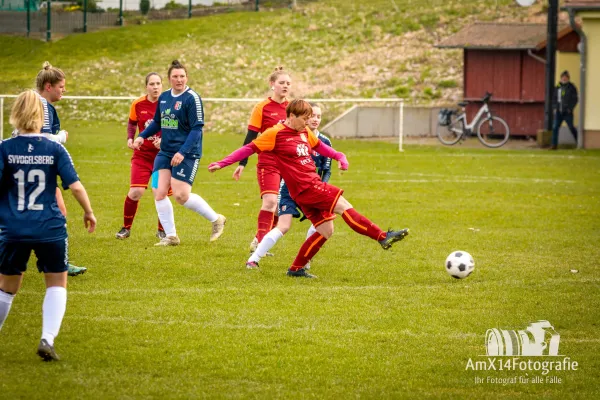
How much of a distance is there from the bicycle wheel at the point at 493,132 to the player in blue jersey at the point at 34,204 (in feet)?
74.0

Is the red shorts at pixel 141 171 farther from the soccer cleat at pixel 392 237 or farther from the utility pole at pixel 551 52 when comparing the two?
the utility pole at pixel 551 52

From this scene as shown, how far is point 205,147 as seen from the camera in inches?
1042

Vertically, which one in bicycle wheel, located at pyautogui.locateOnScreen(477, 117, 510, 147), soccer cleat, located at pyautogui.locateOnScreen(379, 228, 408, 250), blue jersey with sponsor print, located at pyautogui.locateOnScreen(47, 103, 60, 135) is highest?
bicycle wheel, located at pyautogui.locateOnScreen(477, 117, 510, 147)

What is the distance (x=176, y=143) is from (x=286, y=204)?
71.3 inches

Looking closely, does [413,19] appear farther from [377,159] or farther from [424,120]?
[377,159]

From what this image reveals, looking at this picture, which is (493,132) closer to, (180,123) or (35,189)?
(180,123)

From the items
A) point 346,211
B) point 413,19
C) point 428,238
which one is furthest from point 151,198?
point 413,19

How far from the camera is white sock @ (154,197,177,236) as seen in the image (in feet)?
39.1

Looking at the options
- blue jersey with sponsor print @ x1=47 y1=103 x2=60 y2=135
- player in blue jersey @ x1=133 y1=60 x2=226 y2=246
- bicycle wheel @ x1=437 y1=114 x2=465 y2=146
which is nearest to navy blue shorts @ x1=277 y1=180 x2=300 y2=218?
player in blue jersey @ x1=133 y1=60 x2=226 y2=246

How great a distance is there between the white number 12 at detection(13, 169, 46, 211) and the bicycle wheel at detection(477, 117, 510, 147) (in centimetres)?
2261

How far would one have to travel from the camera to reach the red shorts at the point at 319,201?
9718mm

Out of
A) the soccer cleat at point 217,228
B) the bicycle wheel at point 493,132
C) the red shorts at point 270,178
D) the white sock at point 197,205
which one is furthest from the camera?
the bicycle wheel at point 493,132

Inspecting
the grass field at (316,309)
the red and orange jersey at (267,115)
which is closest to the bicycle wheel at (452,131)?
the grass field at (316,309)

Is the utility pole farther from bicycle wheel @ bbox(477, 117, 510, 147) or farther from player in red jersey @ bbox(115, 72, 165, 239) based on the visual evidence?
player in red jersey @ bbox(115, 72, 165, 239)
